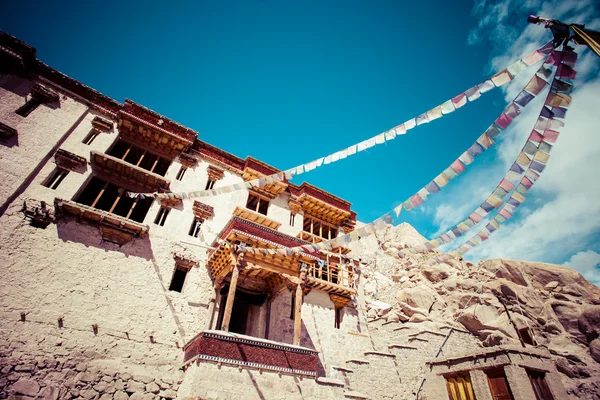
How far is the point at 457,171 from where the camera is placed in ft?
19.6

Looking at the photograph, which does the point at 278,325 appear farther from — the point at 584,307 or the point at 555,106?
the point at 584,307

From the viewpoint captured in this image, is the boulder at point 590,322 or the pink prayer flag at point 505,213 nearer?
the pink prayer flag at point 505,213

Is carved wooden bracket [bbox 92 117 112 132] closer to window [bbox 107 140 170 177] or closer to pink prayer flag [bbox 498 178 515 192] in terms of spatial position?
window [bbox 107 140 170 177]

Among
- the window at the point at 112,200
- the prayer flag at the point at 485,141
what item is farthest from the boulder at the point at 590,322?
the window at the point at 112,200

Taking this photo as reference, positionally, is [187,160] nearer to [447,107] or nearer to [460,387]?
[447,107]

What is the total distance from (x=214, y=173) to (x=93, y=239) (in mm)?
7794

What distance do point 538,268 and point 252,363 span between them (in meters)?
29.1

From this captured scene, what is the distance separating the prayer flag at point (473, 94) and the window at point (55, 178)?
17.1 metres

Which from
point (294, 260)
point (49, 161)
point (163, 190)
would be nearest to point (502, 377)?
point (294, 260)

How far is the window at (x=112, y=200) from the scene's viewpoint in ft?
45.8

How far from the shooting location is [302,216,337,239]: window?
21.9 metres

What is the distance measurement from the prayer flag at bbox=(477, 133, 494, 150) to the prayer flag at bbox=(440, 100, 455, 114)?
0.80m

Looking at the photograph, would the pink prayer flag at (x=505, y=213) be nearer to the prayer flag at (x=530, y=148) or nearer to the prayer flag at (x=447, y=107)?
the prayer flag at (x=530, y=148)

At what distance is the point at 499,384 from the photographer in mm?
11562
